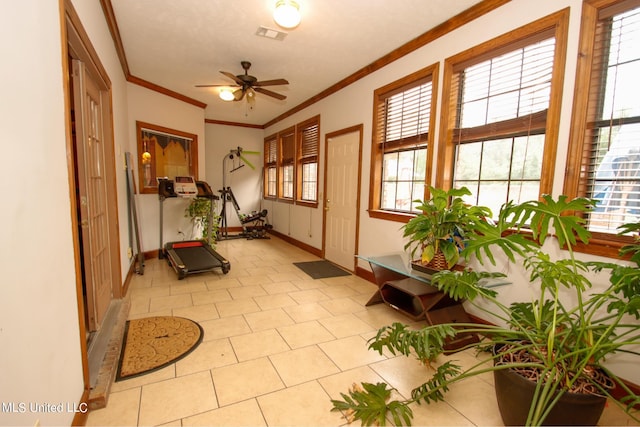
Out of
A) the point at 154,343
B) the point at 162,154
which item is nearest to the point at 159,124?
the point at 162,154

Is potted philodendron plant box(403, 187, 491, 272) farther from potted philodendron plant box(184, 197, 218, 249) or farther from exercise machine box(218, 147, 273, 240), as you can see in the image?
exercise machine box(218, 147, 273, 240)

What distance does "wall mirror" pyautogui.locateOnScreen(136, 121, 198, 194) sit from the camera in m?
5.00

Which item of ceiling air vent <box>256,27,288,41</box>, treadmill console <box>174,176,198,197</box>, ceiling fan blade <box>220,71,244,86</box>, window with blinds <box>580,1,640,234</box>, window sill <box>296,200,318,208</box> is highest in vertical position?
ceiling air vent <box>256,27,288,41</box>

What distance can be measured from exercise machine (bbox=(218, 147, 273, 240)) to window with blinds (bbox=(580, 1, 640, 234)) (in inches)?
241

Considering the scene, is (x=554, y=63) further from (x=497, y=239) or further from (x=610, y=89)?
(x=497, y=239)

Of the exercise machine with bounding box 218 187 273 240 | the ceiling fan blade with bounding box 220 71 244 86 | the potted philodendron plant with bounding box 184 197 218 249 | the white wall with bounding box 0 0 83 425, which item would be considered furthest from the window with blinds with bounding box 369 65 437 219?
the exercise machine with bounding box 218 187 273 240

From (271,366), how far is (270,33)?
10.8 ft

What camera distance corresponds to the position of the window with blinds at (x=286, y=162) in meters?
6.51

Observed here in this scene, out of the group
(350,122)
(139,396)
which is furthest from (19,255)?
(350,122)

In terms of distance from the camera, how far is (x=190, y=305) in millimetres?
3139

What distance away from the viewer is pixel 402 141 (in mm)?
3594

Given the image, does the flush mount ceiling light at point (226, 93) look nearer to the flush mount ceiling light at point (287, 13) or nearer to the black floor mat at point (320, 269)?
the flush mount ceiling light at point (287, 13)

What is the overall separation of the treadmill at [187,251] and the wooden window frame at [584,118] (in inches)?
152

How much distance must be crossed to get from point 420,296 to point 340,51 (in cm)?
300
